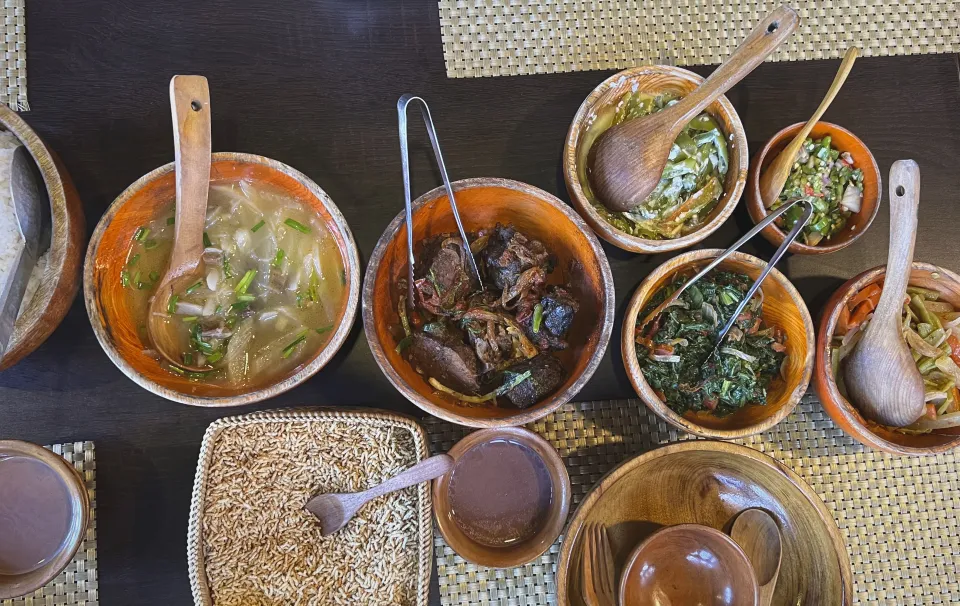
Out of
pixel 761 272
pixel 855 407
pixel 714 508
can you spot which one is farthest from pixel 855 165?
pixel 714 508

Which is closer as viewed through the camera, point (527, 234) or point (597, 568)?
point (597, 568)

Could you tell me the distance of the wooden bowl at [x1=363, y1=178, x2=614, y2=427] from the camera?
156cm

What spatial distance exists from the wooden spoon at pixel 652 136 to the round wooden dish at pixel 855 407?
27.4 inches

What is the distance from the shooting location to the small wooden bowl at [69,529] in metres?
1.60

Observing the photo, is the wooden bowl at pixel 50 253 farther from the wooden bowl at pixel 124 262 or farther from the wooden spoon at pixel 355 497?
the wooden spoon at pixel 355 497

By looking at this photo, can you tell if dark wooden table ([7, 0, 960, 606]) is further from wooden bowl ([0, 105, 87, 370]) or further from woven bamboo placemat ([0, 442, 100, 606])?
wooden bowl ([0, 105, 87, 370])

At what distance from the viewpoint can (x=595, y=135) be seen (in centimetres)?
194

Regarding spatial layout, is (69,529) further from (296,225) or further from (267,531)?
(296,225)

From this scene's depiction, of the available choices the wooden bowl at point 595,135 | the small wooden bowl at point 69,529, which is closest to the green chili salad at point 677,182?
the wooden bowl at point 595,135

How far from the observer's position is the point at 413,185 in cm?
204

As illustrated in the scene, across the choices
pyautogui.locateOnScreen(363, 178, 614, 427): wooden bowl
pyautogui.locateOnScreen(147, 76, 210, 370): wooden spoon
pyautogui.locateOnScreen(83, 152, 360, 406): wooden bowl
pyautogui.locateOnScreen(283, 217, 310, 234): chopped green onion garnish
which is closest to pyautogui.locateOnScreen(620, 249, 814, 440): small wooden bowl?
pyautogui.locateOnScreen(363, 178, 614, 427): wooden bowl

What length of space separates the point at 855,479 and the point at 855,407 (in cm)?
33

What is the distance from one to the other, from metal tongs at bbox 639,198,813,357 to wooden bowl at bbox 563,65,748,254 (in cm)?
10

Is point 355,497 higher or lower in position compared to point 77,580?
higher
